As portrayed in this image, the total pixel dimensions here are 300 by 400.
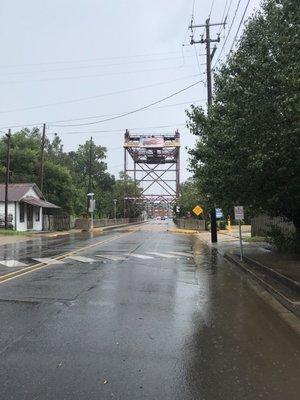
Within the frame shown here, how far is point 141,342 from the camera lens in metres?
7.72

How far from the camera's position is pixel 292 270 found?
16359 mm

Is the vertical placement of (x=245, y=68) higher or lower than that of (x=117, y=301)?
higher

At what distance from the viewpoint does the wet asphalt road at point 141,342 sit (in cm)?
572

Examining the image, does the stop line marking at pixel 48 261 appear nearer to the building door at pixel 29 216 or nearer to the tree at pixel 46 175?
the building door at pixel 29 216

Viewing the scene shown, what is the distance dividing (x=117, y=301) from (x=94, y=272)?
5.35 m

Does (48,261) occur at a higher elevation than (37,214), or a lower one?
lower

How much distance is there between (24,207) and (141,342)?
4661 centimetres

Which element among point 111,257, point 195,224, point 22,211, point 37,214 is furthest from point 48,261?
point 195,224

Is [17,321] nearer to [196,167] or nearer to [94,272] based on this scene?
[94,272]

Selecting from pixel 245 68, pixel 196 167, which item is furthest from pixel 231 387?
pixel 196 167

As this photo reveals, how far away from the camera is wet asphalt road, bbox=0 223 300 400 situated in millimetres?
5719

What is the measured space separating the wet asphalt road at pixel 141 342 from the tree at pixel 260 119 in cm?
464

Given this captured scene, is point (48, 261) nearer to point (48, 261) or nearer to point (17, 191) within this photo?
point (48, 261)

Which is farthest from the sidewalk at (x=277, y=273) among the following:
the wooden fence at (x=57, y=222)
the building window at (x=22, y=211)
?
the wooden fence at (x=57, y=222)
